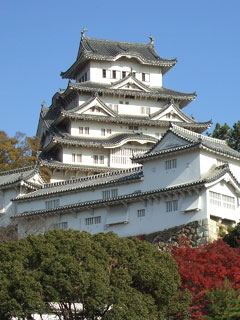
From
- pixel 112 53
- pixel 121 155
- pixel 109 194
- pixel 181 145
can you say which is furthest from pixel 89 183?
pixel 112 53

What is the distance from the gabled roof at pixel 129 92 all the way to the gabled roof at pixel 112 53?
242 centimetres

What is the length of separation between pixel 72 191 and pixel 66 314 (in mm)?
21793

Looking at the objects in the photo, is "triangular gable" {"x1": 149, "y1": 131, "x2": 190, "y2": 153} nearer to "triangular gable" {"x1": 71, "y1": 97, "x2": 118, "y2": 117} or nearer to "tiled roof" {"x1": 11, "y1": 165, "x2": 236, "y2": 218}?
"tiled roof" {"x1": 11, "y1": 165, "x2": 236, "y2": 218}

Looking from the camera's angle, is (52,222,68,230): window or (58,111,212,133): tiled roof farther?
(58,111,212,133): tiled roof

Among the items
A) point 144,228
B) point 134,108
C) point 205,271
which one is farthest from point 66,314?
point 134,108

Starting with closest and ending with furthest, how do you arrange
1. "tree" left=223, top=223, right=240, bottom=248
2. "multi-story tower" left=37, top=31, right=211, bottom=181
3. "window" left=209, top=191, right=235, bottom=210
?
"tree" left=223, top=223, right=240, bottom=248 < "window" left=209, top=191, right=235, bottom=210 < "multi-story tower" left=37, top=31, right=211, bottom=181

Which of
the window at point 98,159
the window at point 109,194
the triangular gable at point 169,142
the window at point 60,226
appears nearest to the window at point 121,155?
the window at point 98,159

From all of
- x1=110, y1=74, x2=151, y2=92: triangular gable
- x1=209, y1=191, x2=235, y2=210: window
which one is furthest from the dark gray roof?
x1=209, y1=191, x2=235, y2=210: window

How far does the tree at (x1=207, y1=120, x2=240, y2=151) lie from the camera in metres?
78.2

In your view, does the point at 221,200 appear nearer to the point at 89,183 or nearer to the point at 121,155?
the point at 89,183

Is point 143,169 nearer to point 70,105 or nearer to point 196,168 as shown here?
point 196,168

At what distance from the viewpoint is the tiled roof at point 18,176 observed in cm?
6253

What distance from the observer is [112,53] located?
78750mm

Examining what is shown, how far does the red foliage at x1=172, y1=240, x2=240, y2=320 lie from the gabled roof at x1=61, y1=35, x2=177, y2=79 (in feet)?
117
